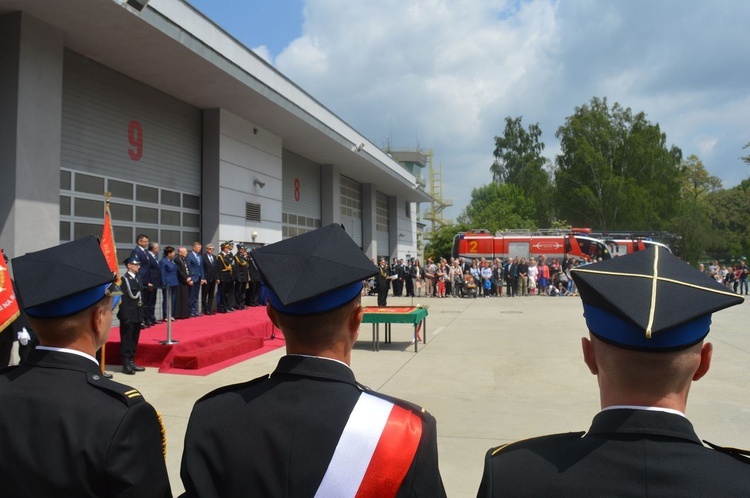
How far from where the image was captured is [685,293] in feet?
4.79

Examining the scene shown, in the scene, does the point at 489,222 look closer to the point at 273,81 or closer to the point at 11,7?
the point at 273,81

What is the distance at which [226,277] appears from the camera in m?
15.9

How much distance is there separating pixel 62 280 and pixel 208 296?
13.5 m

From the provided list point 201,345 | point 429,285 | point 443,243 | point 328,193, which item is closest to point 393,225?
point 443,243

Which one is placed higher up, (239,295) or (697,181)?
(697,181)

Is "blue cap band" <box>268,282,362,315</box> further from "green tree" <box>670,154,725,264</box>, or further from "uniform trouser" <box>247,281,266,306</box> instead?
"green tree" <box>670,154,725,264</box>

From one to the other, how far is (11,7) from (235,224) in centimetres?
910

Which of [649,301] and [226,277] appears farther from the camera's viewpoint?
[226,277]

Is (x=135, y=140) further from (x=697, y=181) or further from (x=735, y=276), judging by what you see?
(x=697, y=181)

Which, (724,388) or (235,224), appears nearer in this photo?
(724,388)

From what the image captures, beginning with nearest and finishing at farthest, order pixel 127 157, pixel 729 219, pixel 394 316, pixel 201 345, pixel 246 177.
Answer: pixel 201 345, pixel 394 316, pixel 127 157, pixel 246 177, pixel 729 219

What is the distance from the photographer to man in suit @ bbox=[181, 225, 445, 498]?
1.62 m

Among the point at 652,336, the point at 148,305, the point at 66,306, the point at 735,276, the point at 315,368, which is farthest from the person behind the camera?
the point at 735,276

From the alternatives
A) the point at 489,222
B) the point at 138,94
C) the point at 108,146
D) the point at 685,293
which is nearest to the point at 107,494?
the point at 685,293
